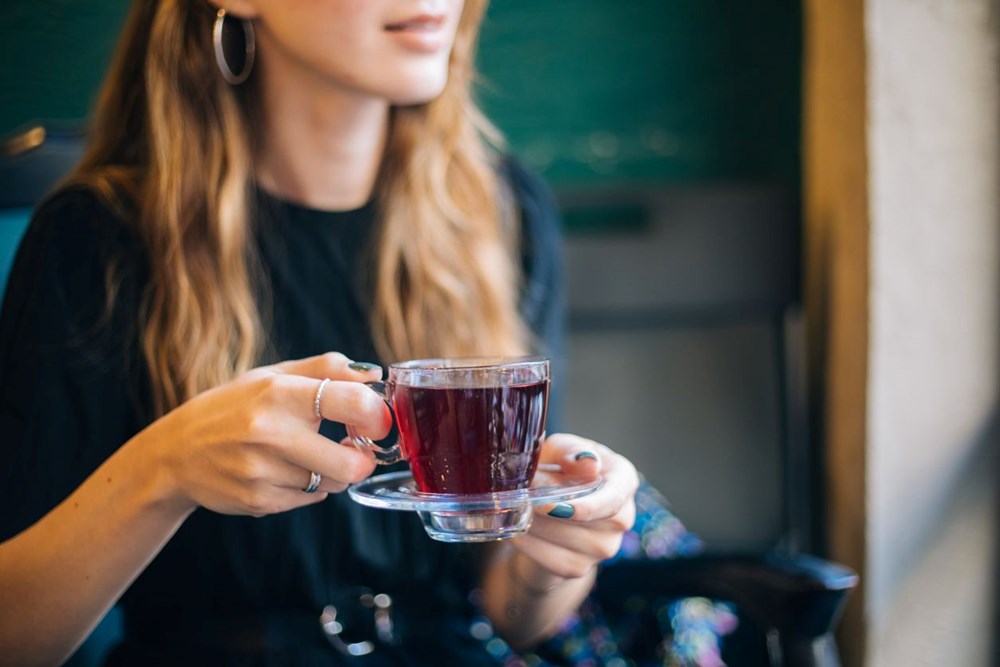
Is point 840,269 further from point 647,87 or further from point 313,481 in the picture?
point 313,481

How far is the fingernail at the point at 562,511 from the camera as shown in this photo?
2.68 feet

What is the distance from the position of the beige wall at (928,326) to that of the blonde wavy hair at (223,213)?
0.58 meters

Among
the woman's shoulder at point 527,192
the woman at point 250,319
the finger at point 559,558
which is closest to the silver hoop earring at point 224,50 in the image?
the woman at point 250,319

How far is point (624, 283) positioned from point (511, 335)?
1.86 ft

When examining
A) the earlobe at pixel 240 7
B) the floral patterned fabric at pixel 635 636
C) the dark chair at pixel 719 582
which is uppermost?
the earlobe at pixel 240 7

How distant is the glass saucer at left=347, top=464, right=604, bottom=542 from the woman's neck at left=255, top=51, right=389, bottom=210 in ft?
1.86

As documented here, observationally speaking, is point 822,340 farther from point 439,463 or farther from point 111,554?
point 111,554

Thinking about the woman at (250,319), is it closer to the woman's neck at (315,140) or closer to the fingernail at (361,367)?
the woman's neck at (315,140)

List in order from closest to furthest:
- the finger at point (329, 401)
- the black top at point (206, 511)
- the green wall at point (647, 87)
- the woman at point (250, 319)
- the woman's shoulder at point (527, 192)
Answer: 1. the finger at point (329, 401)
2. the woman at point (250, 319)
3. the black top at point (206, 511)
4. the woman's shoulder at point (527, 192)
5. the green wall at point (647, 87)

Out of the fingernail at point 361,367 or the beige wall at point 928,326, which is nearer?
the fingernail at point 361,367

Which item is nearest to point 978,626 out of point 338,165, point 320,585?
point 320,585

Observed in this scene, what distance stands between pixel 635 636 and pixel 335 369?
2.68 feet

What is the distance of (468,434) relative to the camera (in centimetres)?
76

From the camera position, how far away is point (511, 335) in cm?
140
